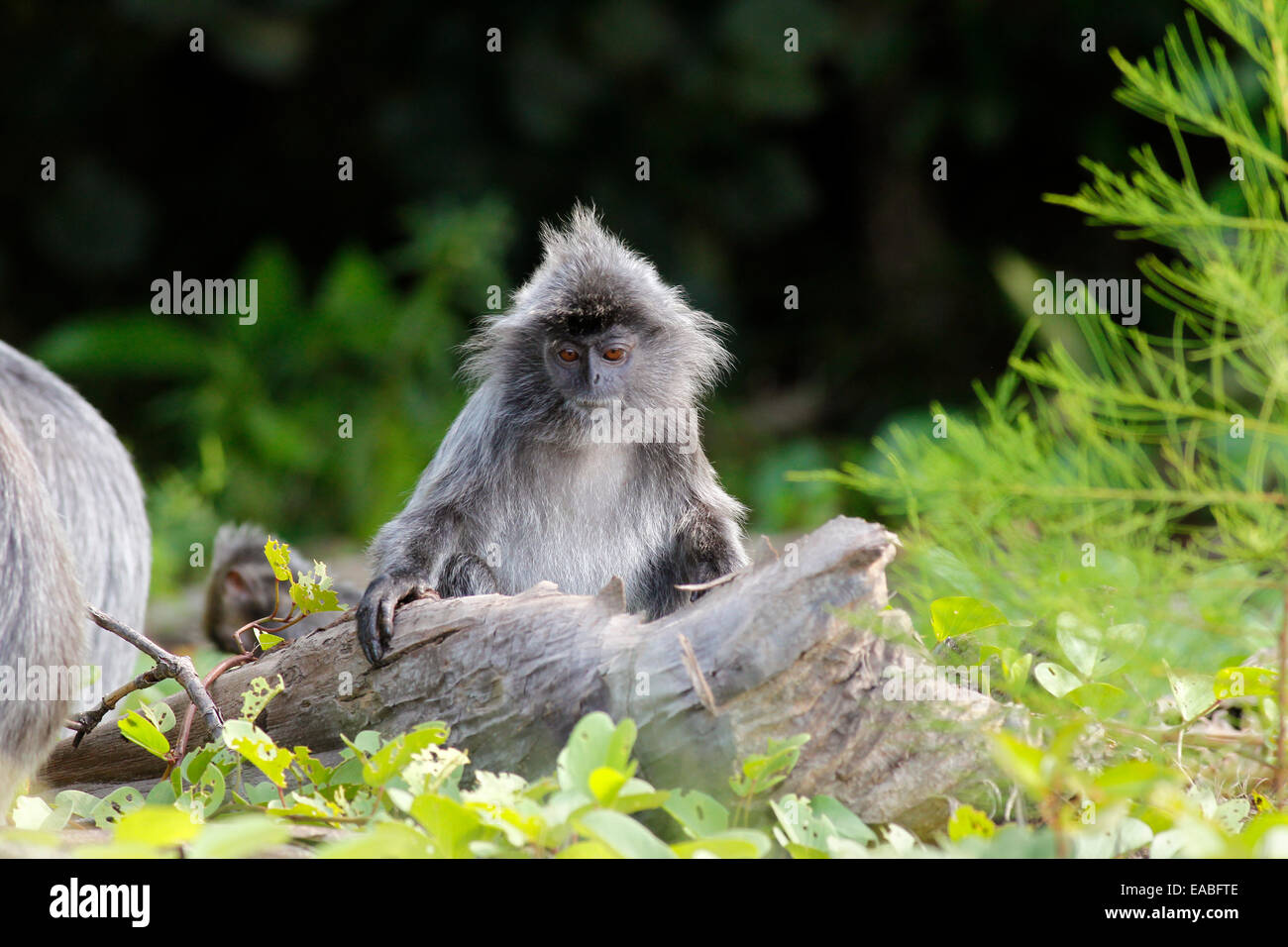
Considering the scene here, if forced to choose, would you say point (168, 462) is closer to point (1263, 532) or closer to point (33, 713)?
point (33, 713)

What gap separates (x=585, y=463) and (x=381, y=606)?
126 cm

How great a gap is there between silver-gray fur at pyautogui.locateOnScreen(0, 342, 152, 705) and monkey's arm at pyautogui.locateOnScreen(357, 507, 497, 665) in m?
1.39

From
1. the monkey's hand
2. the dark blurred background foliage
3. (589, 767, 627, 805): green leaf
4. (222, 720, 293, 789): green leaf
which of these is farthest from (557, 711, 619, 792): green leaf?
the dark blurred background foliage

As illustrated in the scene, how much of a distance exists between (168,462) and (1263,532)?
9.21 meters

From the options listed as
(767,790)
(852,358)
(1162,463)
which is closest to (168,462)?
(852,358)

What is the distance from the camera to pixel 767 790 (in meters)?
2.93

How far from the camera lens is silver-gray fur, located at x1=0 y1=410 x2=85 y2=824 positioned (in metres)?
3.21

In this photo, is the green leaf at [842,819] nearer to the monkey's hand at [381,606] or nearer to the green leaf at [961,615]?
the green leaf at [961,615]

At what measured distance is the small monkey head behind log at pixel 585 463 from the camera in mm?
4387

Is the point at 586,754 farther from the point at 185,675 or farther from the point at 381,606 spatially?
the point at 185,675

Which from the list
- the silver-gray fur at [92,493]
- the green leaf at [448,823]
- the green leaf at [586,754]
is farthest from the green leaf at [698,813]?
the silver-gray fur at [92,493]

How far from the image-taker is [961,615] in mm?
3213

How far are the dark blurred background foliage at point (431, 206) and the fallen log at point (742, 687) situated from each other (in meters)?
5.69

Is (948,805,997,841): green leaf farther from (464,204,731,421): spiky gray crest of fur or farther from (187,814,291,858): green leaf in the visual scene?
(464,204,731,421): spiky gray crest of fur
